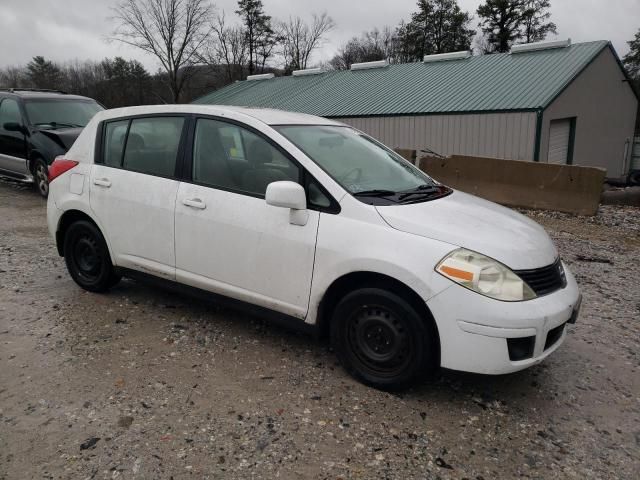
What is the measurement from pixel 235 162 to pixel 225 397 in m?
1.67

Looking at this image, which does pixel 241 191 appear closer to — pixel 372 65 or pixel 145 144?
pixel 145 144

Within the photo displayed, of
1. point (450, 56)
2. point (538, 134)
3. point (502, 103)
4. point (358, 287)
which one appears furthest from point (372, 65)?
point (358, 287)

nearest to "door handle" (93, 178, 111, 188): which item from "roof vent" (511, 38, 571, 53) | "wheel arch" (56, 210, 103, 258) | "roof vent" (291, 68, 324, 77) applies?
"wheel arch" (56, 210, 103, 258)

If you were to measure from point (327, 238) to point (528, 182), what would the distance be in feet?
24.2

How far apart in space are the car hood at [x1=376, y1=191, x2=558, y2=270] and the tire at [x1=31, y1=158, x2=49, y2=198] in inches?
318

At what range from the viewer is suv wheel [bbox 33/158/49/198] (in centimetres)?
923

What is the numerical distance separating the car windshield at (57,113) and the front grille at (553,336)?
9244 millimetres

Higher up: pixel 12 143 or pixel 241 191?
pixel 12 143

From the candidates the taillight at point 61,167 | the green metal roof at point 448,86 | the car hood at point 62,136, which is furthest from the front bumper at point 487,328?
the green metal roof at point 448,86

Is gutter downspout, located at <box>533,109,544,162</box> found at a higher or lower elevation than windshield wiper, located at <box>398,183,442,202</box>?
higher

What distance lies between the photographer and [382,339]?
10.5ft

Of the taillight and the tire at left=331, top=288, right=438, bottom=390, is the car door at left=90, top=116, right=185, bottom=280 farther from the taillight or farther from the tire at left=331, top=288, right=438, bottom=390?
the tire at left=331, top=288, right=438, bottom=390

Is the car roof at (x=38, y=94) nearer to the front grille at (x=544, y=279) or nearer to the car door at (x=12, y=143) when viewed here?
the car door at (x=12, y=143)

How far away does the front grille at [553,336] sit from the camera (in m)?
3.04
